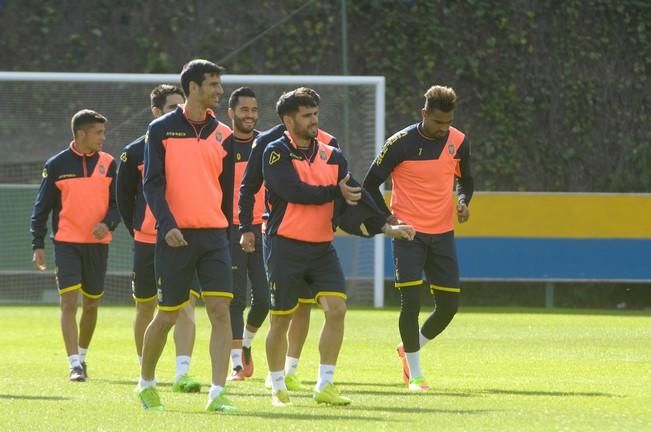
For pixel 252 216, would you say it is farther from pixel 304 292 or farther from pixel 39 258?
pixel 39 258

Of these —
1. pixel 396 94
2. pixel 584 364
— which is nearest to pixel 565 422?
pixel 584 364

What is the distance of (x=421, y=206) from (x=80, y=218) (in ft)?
9.40

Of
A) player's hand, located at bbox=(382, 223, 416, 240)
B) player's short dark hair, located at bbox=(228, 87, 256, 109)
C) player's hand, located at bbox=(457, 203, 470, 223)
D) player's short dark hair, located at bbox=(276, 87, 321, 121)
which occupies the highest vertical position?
player's short dark hair, located at bbox=(276, 87, 321, 121)

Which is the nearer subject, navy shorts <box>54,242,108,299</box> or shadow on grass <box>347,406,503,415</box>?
shadow on grass <box>347,406,503,415</box>

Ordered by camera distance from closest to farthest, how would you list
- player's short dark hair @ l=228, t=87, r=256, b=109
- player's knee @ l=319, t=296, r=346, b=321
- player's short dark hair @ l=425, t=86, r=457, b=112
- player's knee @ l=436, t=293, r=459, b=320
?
player's knee @ l=319, t=296, r=346, b=321, player's short dark hair @ l=425, t=86, r=457, b=112, player's knee @ l=436, t=293, r=459, b=320, player's short dark hair @ l=228, t=87, r=256, b=109

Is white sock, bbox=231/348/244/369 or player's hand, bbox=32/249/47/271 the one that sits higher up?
player's hand, bbox=32/249/47/271

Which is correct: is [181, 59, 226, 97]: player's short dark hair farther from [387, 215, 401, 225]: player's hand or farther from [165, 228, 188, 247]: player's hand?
[387, 215, 401, 225]: player's hand

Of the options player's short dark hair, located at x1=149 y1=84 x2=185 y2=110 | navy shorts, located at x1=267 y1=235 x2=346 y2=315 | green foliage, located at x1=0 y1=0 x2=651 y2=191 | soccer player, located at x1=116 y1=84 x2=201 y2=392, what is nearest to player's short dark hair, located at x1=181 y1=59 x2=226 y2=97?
navy shorts, located at x1=267 y1=235 x2=346 y2=315

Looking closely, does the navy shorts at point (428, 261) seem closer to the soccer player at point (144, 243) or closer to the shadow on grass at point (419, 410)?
the soccer player at point (144, 243)

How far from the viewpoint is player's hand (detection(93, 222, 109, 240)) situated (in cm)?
1272

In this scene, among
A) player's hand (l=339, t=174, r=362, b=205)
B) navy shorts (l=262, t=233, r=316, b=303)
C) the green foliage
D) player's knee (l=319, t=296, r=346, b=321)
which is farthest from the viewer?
the green foliage

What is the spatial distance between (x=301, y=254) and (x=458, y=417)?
149 centimetres

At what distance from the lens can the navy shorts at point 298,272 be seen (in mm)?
10023

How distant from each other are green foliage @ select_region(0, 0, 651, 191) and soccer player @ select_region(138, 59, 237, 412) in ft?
56.6
